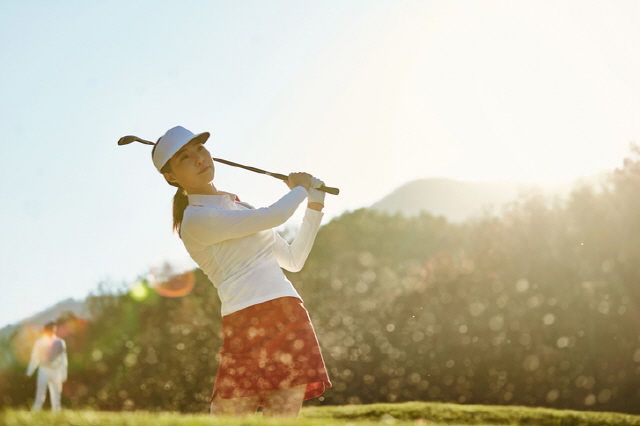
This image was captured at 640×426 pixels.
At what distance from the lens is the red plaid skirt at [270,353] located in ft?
9.21

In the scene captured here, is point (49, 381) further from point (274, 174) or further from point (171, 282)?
point (171, 282)

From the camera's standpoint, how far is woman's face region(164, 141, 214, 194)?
3.09 meters

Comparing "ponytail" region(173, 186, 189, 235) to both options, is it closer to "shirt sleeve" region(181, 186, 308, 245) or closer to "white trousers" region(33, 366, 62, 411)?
"shirt sleeve" region(181, 186, 308, 245)

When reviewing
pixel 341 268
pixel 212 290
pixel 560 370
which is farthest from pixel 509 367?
pixel 212 290

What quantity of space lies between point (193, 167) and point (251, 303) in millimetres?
780

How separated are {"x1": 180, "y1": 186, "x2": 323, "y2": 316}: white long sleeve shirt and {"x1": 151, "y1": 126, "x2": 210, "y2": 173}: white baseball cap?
0.24 meters

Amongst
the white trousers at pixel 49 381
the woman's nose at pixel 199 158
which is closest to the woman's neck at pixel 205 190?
the woman's nose at pixel 199 158

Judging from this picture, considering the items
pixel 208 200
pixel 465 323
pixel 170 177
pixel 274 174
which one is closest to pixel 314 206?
pixel 274 174

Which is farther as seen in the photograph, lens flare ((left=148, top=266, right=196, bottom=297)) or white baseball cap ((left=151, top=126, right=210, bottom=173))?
lens flare ((left=148, top=266, right=196, bottom=297))

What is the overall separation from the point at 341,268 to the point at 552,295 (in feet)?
27.4

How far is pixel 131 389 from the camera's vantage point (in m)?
23.2

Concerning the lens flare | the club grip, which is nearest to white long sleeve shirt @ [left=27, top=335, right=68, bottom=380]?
the club grip

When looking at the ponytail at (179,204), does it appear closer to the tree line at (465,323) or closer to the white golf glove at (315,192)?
the white golf glove at (315,192)

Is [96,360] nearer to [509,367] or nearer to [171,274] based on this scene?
[171,274]
